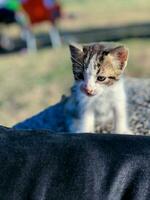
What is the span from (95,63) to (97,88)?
145mm

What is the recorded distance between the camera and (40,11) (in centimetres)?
1104

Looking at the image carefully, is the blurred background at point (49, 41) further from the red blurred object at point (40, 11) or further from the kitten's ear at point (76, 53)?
the kitten's ear at point (76, 53)

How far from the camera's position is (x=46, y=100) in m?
7.73

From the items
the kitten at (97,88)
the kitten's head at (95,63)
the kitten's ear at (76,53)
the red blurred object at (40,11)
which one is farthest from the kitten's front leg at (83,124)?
the red blurred object at (40,11)

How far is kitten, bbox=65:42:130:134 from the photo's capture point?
8.28 ft

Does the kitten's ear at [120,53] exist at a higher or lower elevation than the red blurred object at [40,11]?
lower

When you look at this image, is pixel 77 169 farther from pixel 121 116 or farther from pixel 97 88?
pixel 121 116

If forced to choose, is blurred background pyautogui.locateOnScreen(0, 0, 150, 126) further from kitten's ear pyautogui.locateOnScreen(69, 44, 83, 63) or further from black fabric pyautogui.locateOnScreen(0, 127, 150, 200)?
black fabric pyautogui.locateOnScreen(0, 127, 150, 200)

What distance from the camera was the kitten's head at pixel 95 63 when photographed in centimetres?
250

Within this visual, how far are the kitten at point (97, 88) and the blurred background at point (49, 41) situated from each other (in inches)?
148

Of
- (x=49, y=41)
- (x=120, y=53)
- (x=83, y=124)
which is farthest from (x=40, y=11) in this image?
(x=120, y=53)

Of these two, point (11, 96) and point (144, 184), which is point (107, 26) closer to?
point (11, 96)

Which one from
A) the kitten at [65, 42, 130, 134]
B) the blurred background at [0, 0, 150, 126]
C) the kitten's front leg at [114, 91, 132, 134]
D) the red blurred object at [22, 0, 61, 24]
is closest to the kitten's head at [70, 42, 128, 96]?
the kitten at [65, 42, 130, 134]

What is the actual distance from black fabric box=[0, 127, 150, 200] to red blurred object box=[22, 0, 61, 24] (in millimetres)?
9091
